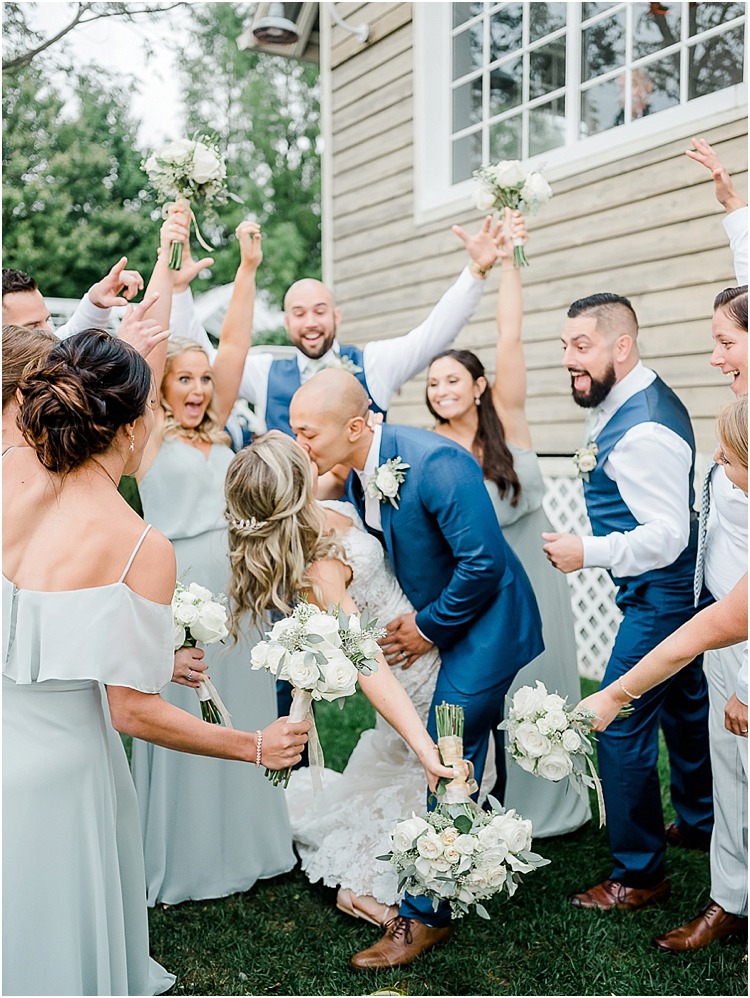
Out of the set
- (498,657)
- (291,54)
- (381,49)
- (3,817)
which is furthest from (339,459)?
(291,54)

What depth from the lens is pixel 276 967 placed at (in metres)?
3.50

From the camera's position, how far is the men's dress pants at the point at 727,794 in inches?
139

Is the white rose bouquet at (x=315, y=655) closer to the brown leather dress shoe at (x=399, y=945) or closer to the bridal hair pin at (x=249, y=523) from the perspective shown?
the bridal hair pin at (x=249, y=523)

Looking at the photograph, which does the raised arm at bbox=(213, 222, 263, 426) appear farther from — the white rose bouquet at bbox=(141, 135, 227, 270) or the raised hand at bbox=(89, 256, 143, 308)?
the raised hand at bbox=(89, 256, 143, 308)

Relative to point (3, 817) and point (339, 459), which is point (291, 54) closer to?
point (339, 459)

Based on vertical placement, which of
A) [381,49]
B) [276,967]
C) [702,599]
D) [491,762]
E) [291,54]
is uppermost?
[291,54]

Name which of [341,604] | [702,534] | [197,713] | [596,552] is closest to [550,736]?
[341,604]

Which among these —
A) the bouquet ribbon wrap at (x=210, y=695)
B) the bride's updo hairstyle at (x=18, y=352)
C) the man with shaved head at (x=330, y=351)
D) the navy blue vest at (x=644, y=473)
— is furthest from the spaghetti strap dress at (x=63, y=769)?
the man with shaved head at (x=330, y=351)

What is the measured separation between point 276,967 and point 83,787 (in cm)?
154

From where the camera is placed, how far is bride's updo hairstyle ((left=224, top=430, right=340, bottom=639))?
326cm

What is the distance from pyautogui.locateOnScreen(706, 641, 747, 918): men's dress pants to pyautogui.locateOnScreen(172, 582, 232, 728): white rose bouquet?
185 centimetres

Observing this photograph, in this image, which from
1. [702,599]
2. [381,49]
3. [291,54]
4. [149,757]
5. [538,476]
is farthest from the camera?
[291,54]

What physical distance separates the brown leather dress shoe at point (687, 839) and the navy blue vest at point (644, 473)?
4.38 feet

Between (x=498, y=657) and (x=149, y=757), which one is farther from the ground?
(x=498, y=657)
